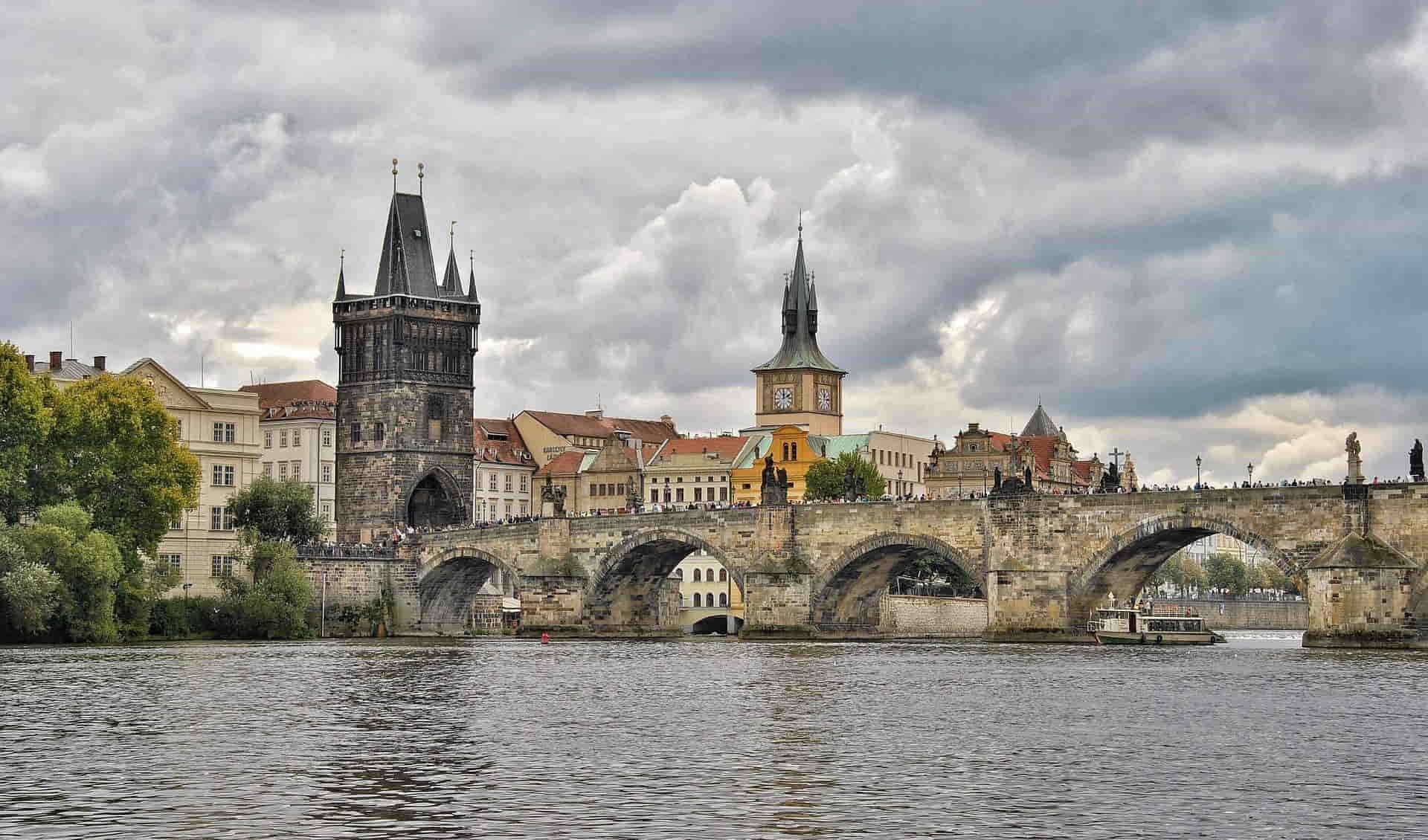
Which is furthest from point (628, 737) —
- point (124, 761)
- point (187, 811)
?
point (187, 811)

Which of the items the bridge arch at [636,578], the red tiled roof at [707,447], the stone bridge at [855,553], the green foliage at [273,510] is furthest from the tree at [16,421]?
the red tiled roof at [707,447]

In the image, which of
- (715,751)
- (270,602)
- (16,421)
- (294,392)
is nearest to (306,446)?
(294,392)

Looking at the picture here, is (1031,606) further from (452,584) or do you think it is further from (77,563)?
(452,584)

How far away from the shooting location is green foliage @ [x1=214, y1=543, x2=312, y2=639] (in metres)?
94.8

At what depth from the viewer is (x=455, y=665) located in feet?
233

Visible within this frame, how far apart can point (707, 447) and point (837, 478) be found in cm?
2684

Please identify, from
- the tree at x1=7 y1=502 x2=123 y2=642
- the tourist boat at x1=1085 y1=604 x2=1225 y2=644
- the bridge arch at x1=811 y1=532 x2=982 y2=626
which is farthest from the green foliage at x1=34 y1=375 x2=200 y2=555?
the tourist boat at x1=1085 y1=604 x2=1225 y2=644

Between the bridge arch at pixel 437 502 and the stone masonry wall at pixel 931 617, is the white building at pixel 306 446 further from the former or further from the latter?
the stone masonry wall at pixel 931 617

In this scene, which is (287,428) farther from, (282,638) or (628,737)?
(628,737)

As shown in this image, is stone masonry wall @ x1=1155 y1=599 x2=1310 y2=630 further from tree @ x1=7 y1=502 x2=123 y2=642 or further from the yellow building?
tree @ x1=7 y1=502 x2=123 y2=642

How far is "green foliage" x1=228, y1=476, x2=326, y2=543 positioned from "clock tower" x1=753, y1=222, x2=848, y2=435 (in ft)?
241

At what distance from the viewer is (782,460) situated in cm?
15512

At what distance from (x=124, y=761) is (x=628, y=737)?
31.3 feet

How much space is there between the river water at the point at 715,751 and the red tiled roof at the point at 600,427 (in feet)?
300
